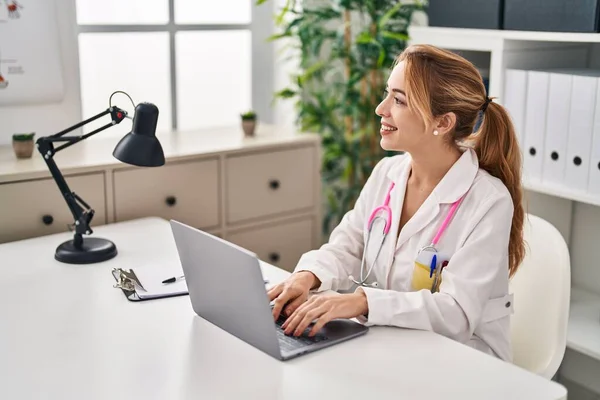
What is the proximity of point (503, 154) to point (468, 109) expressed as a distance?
0.14m

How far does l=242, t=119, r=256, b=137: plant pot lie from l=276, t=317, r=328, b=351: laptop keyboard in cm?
140

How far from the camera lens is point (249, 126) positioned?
2.89 m

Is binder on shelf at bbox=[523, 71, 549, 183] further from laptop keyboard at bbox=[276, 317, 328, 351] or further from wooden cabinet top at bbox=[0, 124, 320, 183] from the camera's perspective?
laptop keyboard at bbox=[276, 317, 328, 351]

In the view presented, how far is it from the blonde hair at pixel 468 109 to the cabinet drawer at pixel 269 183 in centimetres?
A: 104

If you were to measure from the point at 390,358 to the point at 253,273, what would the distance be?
0.30m

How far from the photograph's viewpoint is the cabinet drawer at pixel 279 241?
2.81m

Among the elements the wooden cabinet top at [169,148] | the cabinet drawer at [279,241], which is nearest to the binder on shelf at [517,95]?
the wooden cabinet top at [169,148]

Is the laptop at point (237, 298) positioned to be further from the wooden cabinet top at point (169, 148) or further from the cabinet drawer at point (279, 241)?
the cabinet drawer at point (279, 241)

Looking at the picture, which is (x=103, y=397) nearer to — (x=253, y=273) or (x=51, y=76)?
(x=253, y=273)

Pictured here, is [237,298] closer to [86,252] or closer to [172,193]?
[86,252]

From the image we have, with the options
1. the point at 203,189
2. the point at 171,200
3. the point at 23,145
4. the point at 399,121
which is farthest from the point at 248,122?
the point at 399,121

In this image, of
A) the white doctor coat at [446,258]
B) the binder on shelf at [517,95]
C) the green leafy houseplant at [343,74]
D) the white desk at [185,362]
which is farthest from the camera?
the green leafy houseplant at [343,74]

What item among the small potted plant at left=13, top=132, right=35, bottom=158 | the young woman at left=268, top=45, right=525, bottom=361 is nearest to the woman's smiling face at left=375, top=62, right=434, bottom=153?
the young woman at left=268, top=45, right=525, bottom=361

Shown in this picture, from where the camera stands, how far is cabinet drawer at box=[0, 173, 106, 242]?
2289mm
